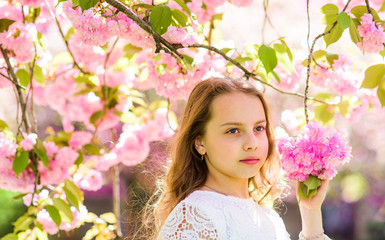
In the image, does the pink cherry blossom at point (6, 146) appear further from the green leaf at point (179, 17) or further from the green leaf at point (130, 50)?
the green leaf at point (179, 17)

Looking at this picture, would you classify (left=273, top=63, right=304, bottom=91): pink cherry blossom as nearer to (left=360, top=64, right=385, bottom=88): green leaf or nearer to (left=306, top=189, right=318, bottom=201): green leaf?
(left=360, top=64, right=385, bottom=88): green leaf

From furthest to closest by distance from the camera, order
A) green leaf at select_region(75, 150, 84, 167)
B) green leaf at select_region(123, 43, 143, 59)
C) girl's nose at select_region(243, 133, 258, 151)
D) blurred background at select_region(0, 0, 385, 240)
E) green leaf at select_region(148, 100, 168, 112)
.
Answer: blurred background at select_region(0, 0, 385, 240) → green leaf at select_region(148, 100, 168, 112) → green leaf at select_region(75, 150, 84, 167) → green leaf at select_region(123, 43, 143, 59) → girl's nose at select_region(243, 133, 258, 151)

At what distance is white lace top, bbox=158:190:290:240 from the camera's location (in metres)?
1.71

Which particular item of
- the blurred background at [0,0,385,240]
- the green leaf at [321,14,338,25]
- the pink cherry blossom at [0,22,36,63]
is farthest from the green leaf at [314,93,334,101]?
the blurred background at [0,0,385,240]

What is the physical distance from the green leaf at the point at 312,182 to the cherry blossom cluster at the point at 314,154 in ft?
0.04

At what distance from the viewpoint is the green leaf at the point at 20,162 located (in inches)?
94.7

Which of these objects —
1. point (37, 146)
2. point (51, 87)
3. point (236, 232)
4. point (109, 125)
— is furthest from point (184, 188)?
point (51, 87)

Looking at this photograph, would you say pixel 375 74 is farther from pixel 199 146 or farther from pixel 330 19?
pixel 199 146

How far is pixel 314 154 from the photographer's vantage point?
5.67ft

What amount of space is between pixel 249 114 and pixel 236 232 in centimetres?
38

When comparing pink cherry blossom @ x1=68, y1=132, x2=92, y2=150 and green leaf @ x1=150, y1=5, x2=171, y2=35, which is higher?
green leaf @ x1=150, y1=5, x2=171, y2=35

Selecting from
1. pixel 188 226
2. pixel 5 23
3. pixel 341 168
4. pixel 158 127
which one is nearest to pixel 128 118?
pixel 158 127

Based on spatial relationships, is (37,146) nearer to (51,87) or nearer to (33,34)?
(33,34)

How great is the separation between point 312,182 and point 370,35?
0.55 meters
